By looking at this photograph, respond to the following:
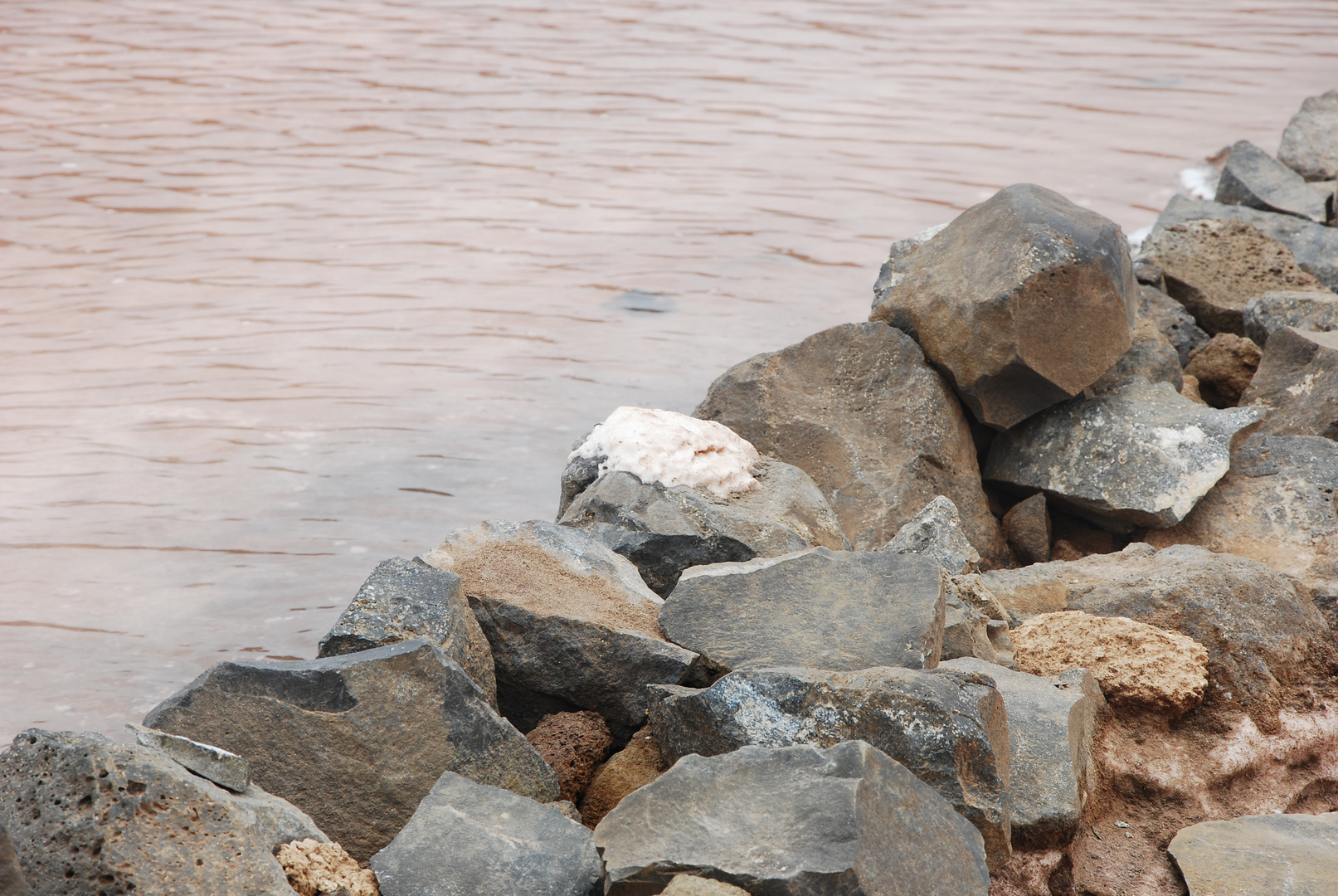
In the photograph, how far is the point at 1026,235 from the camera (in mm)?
3131

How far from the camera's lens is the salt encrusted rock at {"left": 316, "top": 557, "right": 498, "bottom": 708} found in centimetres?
220

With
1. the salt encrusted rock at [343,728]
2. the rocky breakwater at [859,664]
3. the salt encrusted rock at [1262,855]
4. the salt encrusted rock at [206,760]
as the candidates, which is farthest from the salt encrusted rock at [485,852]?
the salt encrusted rock at [1262,855]

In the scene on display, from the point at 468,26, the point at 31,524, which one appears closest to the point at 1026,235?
the point at 31,524

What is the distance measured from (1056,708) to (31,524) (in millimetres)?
3258

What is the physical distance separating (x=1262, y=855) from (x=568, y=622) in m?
1.32

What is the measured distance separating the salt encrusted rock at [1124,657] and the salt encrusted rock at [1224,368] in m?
1.84

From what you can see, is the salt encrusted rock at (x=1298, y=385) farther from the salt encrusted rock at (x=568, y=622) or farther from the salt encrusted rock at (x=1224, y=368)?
the salt encrusted rock at (x=568, y=622)

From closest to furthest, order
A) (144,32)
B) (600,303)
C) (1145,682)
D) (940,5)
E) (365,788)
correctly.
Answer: (365,788) < (1145,682) < (600,303) < (144,32) < (940,5)

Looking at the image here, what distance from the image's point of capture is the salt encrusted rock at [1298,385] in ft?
11.7

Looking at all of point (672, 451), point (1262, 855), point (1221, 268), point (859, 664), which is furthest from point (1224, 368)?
point (859, 664)

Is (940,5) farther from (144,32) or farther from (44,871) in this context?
(44,871)

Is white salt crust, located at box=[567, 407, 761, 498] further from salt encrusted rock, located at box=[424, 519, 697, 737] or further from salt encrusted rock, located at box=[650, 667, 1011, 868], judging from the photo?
salt encrusted rock, located at box=[650, 667, 1011, 868]

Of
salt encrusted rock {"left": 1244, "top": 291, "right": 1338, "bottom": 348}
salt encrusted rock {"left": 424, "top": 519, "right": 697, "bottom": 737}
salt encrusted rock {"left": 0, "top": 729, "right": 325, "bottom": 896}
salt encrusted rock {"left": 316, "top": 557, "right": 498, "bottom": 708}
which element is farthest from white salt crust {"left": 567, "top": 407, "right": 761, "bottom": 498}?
salt encrusted rock {"left": 1244, "top": 291, "right": 1338, "bottom": 348}

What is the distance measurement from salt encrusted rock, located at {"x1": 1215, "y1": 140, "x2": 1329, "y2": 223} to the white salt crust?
369 cm
